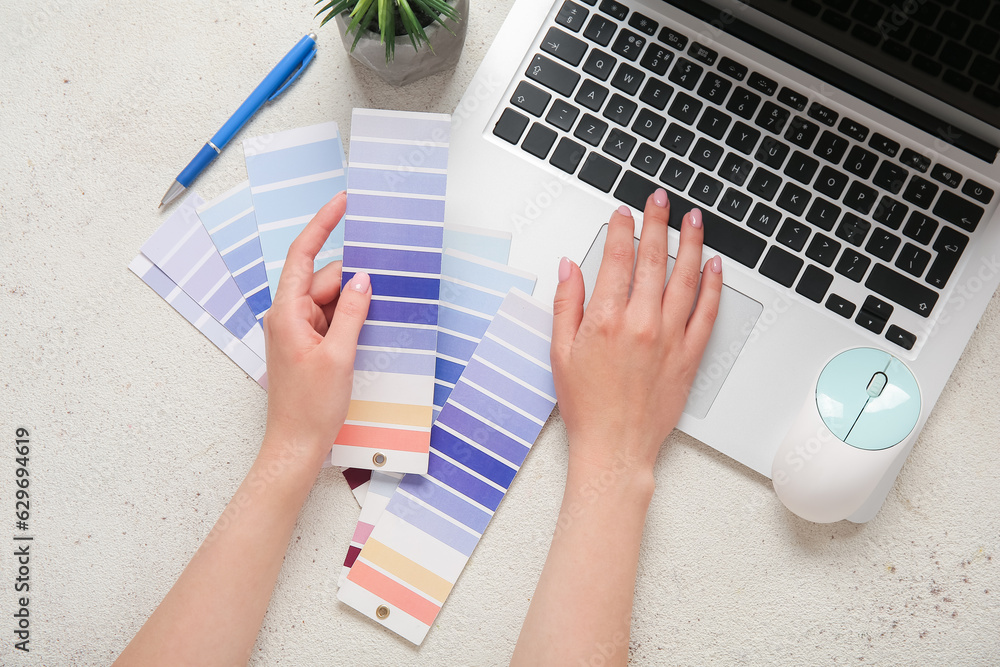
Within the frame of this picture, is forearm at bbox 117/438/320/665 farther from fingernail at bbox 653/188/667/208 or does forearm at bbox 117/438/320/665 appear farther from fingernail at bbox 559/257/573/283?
fingernail at bbox 653/188/667/208

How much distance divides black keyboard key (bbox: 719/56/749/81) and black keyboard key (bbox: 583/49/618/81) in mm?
94

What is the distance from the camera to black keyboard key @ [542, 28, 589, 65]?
58cm

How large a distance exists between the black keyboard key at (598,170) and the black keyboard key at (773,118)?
13 cm

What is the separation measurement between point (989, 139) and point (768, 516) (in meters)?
0.37

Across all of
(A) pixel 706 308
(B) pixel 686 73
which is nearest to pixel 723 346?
(A) pixel 706 308

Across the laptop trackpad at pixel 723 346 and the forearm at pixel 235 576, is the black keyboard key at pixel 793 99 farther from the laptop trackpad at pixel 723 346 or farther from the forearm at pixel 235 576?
the forearm at pixel 235 576

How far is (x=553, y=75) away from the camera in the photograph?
0.58 metres

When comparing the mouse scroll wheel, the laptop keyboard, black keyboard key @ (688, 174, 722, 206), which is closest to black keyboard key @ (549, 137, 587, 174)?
the laptop keyboard

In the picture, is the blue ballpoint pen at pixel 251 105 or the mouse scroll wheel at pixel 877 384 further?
the blue ballpoint pen at pixel 251 105

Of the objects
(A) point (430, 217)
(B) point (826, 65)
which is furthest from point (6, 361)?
(B) point (826, 65)

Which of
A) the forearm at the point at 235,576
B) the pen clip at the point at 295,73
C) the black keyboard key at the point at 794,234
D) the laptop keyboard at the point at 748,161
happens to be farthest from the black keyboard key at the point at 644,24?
the forearm at the point at 235,576

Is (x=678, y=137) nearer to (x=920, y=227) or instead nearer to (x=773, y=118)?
(x=773, y=118)

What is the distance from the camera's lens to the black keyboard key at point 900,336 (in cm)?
55

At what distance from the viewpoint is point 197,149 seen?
2.14 ft
